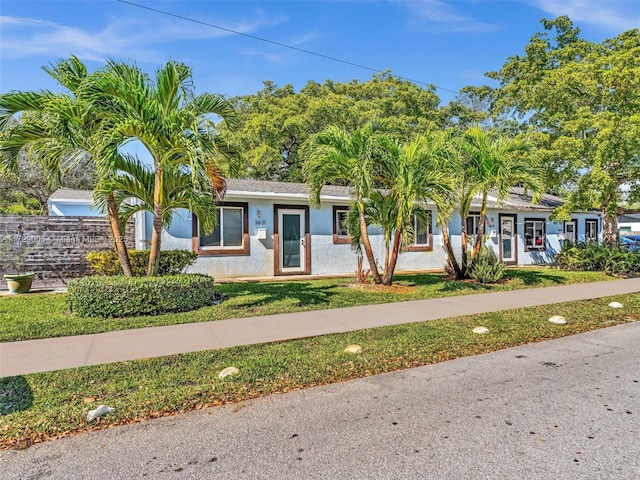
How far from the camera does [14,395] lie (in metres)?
3.83

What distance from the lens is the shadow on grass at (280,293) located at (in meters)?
8.39

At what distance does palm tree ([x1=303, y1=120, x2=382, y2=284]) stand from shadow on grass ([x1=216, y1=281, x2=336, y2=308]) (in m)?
1.91

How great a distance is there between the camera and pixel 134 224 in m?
11.6

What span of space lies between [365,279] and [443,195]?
2999 mm

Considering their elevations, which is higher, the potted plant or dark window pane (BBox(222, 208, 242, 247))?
dark window pane (BBox(222, 208, 242, 247))

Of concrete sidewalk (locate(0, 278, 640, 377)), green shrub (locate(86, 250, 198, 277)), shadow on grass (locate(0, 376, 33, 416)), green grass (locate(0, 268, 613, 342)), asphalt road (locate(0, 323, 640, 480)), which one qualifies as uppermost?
green shrub (locate(86, 250, 198, 277))

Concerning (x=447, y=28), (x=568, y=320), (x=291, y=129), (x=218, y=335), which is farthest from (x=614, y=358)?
(x=291, y=129)

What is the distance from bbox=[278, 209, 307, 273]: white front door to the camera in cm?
1312

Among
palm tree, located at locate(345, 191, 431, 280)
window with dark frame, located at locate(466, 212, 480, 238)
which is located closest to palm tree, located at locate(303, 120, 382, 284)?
palm tree, located at locate(345, 191, 431, 280)

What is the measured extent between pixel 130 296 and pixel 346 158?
540 centimetres

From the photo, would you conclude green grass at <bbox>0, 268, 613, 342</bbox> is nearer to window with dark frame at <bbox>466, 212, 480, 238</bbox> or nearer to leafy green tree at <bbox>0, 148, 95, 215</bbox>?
window with dark frame at <bbox>466, 212, 480, 238</bbox>

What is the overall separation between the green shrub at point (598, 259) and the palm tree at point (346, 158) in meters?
9.88

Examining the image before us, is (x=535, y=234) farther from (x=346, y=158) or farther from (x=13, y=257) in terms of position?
(x=13, y=257)

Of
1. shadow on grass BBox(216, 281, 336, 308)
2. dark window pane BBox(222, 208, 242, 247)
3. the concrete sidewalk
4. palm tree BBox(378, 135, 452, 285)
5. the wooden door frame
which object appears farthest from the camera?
the wooden door frame
